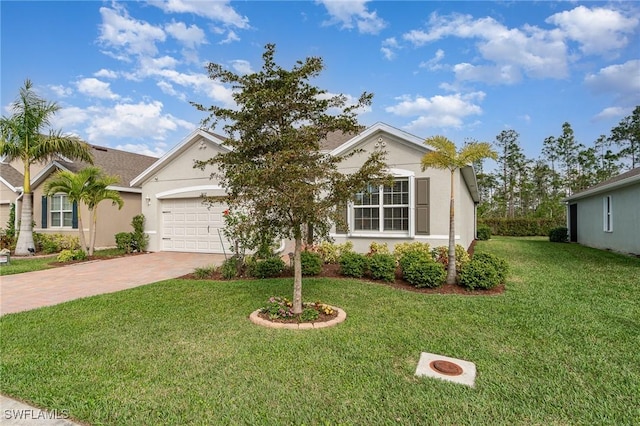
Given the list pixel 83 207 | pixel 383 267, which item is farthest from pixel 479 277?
pixel 83 207

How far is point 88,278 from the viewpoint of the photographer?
858 centimetres

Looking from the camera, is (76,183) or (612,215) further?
(612,215)

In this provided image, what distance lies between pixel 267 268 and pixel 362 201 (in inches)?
157

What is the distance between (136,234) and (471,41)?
14015 millimetres

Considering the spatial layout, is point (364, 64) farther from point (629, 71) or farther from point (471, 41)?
point (629, 71)

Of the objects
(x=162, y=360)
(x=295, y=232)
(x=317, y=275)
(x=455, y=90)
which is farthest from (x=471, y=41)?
(x=162, y=360)

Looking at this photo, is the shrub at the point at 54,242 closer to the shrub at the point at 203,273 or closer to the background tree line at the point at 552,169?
the shrub at the point at 203,273

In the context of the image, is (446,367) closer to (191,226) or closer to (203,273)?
(203,273)

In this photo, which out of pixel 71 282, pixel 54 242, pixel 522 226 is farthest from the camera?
pixel 522 226

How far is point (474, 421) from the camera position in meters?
2.55

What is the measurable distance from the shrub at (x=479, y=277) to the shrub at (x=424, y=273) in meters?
0.44

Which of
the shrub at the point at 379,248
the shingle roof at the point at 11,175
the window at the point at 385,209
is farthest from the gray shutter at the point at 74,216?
the shrub at the point at 379,248

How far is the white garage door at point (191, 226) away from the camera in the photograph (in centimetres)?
1298

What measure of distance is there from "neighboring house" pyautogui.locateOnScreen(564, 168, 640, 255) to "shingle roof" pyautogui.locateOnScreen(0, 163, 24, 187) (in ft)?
90.4
